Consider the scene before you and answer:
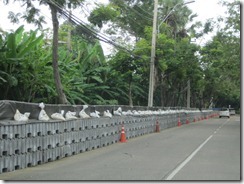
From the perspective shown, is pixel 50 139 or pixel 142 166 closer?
pixel 142 166

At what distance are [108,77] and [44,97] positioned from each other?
1133 cm

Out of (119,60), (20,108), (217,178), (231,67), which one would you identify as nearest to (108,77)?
(119,60)

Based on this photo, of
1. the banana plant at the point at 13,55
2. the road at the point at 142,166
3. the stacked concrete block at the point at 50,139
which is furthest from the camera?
the banana plant at the point at 13,55

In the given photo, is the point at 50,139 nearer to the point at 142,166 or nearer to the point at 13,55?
the point at 142,166

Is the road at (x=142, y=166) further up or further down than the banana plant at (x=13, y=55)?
further down

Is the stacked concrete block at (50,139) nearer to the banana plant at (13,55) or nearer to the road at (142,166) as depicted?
the road at (142,166)

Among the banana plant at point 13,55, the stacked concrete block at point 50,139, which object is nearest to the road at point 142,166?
the stacked concrete block at point 50,139

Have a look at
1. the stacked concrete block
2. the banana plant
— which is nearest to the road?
the stacked concrete block

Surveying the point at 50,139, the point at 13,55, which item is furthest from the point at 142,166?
the point at 13,55

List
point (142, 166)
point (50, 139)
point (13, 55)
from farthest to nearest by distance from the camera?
point (13, 55)
point (50, 139)
point (142, 166)

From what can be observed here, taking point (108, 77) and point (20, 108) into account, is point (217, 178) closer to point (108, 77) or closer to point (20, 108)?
point (20, 108)

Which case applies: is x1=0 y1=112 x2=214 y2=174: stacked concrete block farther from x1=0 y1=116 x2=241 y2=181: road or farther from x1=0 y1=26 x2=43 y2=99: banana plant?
x1=0 y1=26 x2=43 y2=99: banana plant

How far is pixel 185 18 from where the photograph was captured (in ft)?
153

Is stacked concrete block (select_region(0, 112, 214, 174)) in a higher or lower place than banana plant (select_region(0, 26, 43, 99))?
lower
